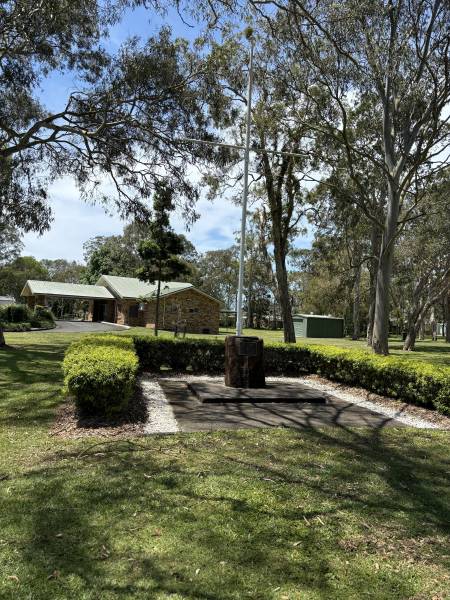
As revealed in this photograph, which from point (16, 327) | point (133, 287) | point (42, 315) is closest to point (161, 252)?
point (16, 327)

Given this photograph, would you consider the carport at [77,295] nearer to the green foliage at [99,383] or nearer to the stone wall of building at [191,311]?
the stone wall of building at [191,311]

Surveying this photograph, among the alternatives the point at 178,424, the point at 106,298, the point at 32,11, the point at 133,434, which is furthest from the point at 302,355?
the point at 106,298

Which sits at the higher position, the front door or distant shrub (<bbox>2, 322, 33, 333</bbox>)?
the front door

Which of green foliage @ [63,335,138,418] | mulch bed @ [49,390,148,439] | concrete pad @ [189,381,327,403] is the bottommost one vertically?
mulch bed @ [49,390,148,439]

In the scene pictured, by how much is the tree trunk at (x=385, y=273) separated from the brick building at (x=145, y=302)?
2016 cm

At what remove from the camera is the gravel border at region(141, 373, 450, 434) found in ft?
23.0

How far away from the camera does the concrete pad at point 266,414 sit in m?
6.94

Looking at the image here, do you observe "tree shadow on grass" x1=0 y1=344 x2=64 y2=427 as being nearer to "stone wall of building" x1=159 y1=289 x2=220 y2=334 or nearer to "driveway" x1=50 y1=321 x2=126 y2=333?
"driveway" x1=50 y1=321 x2=126 y2=333

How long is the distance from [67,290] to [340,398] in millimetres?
32507

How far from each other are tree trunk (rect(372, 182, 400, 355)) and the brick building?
2016cm

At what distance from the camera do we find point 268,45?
1274cm

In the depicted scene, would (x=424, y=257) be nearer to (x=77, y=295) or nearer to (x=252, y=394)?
(x=252, y=394)

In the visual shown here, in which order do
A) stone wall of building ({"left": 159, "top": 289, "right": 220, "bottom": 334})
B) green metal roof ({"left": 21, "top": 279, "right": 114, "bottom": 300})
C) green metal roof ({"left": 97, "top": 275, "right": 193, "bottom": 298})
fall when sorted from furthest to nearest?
green metal roof ({"left": 21, "top": 279, "right": 114, "bottom": 300}), green metal roof ({"left": 97, "top": 275, "right": 193, "bottom": 298}), stone wall of building ({"left": 159, "top": 289, "right": 220, "bottom": 334})

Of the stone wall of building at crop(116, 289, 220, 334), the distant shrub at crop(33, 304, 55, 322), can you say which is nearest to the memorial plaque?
the distant shrub at crop(33, 304, 55, 322)
